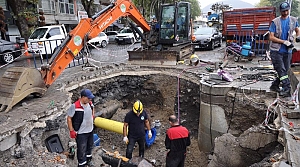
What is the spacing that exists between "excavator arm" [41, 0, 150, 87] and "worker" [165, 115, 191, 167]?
3.60 meters

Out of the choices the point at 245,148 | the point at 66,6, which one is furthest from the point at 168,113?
the point at 66,6

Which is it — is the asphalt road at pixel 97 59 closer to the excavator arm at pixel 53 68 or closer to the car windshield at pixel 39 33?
the car windshield at pixel 39 33

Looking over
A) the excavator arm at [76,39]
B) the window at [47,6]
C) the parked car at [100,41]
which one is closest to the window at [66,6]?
the window at [47,6]

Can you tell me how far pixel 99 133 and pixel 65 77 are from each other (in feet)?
8.16

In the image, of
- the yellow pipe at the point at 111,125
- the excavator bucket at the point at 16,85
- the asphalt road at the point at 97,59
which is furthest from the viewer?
the asphalt road at the point at 97,59

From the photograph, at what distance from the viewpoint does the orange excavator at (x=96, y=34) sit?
18.0 feet

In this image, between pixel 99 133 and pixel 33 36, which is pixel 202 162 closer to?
pixel 99 133

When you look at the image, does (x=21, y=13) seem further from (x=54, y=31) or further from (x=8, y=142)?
(x=8, y=142)

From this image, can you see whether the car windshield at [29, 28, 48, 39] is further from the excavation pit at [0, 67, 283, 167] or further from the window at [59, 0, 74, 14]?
the window at [59, 0, 74, 14]

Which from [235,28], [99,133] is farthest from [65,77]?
[235,28]

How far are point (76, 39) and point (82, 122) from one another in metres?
3.23

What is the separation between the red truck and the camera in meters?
11.8

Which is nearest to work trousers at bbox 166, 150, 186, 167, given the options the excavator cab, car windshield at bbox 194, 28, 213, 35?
the excavator cab

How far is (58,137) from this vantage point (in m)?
5.40
